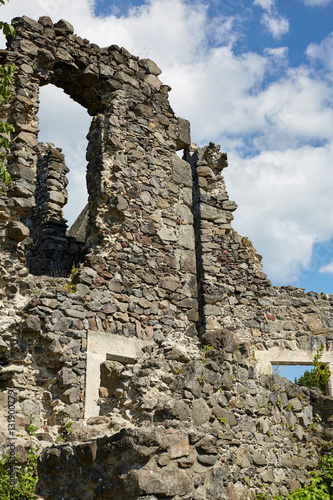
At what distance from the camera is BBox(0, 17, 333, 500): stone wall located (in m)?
4.12

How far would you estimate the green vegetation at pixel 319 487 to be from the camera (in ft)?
16.2

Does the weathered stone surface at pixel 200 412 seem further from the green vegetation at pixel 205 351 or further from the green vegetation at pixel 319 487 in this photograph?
the green vegetation at pixel 319 487

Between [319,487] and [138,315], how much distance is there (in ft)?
10.9

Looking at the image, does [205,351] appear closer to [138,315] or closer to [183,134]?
[138,315]

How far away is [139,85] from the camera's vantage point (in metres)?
9.00

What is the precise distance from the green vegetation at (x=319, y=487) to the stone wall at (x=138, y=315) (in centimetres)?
13

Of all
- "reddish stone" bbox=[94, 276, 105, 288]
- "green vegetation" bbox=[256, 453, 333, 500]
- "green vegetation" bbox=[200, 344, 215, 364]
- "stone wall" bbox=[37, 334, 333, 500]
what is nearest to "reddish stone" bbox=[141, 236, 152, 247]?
"reddish stone" bbox=[94, 276, 105, 288]

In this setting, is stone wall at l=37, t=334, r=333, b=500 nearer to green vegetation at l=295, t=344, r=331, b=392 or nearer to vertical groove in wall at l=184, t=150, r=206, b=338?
vertical groove in wall at l=184, t=150, r=206, b=338

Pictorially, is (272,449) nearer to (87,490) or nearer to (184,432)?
(184,432)

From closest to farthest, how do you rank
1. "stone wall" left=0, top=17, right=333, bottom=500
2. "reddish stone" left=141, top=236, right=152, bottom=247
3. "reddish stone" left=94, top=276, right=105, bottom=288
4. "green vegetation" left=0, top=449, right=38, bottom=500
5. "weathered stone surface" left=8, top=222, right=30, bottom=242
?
"stone wall" left=0, top=17, right=333, bottom=500
"green vegetation" left=0, top=449, right=38, bottom=500
"weathered stone surface" left=8, top=222, right=30, bottom=242
"reddish stone" left=94, top=276, right=105, bottom=288
"reddish stone" left=141, top=236, right=152, bottom=247

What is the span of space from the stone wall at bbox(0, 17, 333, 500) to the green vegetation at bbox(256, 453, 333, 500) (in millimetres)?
126

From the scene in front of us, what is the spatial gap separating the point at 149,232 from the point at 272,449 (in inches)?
153

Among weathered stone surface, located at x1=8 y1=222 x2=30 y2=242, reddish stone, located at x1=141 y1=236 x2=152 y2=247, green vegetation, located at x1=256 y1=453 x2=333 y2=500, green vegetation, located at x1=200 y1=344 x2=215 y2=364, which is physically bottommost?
green vegetation, located at x1=256 y1=453 x2=333 y2=500

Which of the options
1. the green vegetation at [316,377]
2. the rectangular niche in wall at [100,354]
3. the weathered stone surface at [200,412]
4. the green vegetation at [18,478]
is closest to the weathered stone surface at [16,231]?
→ the rectangular niche in wall at [100,354]
